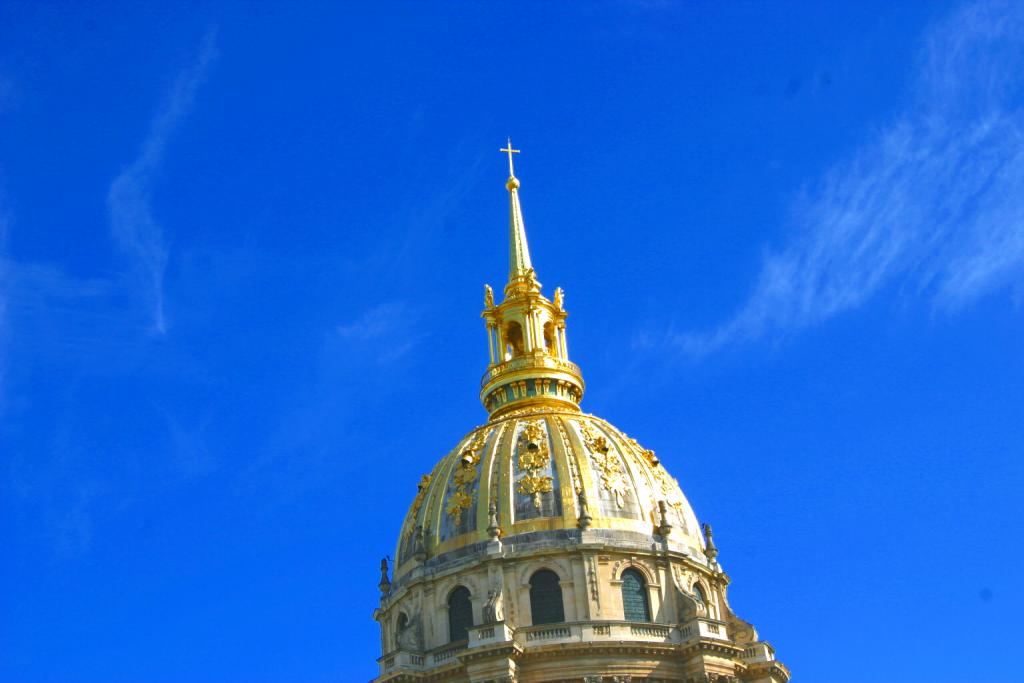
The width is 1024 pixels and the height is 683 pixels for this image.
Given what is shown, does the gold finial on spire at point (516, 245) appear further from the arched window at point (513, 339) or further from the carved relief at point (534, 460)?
the carved relief at point (534, 460)

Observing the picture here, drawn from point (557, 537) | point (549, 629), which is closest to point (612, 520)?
point (557, 537)

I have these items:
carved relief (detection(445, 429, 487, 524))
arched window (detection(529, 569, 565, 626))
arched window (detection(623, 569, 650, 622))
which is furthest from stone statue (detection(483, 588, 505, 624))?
arched window (detection(623, 569, 650, 622))

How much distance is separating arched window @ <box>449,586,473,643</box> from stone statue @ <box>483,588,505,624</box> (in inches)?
72.9

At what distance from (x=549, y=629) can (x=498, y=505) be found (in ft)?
26.2

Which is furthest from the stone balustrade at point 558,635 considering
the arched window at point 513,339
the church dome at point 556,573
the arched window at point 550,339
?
the arched window at point 513,339

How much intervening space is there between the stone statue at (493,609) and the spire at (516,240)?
24.7 m

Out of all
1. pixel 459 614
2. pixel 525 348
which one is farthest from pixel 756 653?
pixel 525 348

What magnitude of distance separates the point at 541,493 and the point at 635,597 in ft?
23.4

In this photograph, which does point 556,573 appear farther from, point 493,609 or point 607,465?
point 607,465

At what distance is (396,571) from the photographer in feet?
242

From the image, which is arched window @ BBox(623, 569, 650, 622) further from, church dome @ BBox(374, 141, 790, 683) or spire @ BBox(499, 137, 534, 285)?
spire @ BBox(499, 137, 534, 285)

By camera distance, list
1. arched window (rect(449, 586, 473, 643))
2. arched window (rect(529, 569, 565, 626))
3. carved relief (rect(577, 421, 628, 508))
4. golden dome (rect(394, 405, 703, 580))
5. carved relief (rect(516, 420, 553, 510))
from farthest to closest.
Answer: carved relief (rect(577, 421, 628, 508)) → carved relief (rect(516, 420, 553, 510)) → golden dome (rect(394, 405, 703, 580)) → arched window (rect(449, 586, 473, 643)) → arched window (rect(529, 569, 565, 626))

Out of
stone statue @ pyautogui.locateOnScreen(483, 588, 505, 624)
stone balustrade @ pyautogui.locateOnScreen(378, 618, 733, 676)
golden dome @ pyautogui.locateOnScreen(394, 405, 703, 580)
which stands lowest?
stone balustrade @ pyautogui.locateOnScreen(378, 618, 733, 676)

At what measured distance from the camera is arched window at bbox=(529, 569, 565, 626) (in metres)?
65.3
